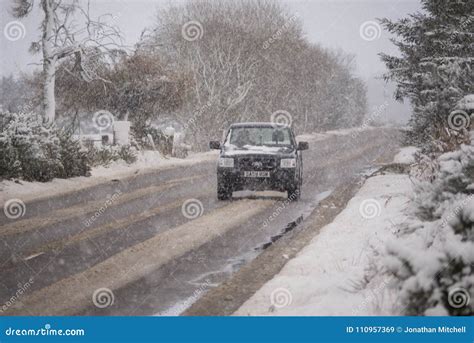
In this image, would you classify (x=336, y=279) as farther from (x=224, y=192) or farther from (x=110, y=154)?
(x=110, y=154)

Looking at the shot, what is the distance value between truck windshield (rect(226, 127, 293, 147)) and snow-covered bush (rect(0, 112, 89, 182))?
562 cm

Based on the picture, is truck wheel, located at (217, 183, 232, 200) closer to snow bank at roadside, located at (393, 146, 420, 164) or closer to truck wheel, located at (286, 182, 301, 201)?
truck wheel, located at (286, 182, 301, 201)

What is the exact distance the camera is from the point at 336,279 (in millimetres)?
5852

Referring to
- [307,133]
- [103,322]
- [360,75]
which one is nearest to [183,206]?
[103,322]

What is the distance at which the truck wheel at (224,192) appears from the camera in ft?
41.5

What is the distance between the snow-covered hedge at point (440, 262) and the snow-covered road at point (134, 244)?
2.31m

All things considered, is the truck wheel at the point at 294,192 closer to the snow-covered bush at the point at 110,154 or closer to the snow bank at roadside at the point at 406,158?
the snow bank at roadside at the point at 406,158

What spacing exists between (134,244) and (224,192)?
4651 millimetres

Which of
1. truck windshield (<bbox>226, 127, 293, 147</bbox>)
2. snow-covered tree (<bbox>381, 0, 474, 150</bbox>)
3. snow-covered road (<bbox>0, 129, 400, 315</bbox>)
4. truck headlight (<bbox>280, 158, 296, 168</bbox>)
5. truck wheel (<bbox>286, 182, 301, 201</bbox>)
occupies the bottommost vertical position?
snow-covered road (<bbox>0, 129, 400, 315</bbox>)

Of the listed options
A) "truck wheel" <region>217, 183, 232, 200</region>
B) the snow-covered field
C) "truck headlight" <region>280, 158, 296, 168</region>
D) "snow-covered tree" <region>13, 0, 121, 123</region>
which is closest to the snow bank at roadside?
"truck headlight" <region>280, 158, 296, 168</region>

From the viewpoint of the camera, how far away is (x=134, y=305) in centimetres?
553

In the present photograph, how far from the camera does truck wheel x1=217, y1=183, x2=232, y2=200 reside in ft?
41.5

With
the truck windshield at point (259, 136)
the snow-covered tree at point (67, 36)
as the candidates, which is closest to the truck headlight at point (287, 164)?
the truck windshield at point (259, 136)

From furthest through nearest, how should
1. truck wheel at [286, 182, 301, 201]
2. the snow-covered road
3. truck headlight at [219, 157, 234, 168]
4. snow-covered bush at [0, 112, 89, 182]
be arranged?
snow-covered bush at [0, 112, 89, 182], truck wheel at [286, 182, 301, 201], truck headlight at [219, 157, 234, 168], the snow-covered road
